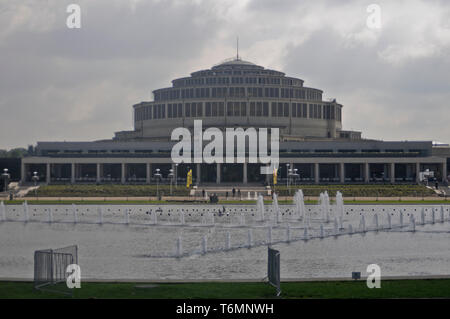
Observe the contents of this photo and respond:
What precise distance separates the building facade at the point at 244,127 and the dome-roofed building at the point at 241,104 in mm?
190

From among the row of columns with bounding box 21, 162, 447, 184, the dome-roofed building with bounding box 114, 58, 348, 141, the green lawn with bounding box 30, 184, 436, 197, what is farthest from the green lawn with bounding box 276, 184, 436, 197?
the dome-roofed building with bounding box 114, 58, 348, 141

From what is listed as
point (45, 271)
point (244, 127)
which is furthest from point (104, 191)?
point (45, 271)

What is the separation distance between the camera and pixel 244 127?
12875 centimetres

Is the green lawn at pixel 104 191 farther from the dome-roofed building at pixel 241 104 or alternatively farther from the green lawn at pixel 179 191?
the dome-roofed building at pixel 241 104

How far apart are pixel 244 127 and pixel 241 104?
5219mm

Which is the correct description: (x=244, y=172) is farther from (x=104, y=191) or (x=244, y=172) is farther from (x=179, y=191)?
(x=104, y=191)

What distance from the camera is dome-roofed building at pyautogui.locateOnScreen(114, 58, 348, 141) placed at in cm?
13138

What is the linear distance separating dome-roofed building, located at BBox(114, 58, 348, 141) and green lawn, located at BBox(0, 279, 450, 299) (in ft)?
338

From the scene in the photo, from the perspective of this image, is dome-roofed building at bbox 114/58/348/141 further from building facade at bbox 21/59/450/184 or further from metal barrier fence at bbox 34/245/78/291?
metal barrier fence at bbox 34/245/78/291

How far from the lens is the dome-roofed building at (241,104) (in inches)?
5172
